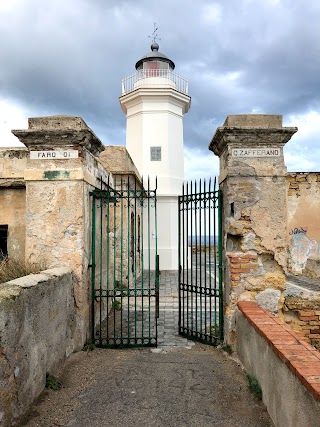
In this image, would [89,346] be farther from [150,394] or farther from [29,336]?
[29,336]

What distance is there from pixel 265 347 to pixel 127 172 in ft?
30.7

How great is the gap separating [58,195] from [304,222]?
9.74 m

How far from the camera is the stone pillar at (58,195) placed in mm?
5148

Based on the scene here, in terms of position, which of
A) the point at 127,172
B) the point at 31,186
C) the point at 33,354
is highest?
the point at 127,172

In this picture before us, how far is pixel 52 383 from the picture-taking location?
3959 millimetres

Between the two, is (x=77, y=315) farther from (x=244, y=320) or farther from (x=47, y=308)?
(x=244, y=320)

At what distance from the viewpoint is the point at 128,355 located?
17.2 feet

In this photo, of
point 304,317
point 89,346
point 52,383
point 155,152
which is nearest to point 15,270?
point 52,383

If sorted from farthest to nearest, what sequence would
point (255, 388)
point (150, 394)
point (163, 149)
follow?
point (163, 149) → point (150, 394) → point (255, 388)

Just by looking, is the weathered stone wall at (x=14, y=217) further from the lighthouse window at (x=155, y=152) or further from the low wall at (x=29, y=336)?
the lighthouse window at (x=155, y=152)

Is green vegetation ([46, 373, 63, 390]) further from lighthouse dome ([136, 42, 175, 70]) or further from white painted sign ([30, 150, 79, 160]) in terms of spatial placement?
lighthouse dome ([136, 42, 175, 70])

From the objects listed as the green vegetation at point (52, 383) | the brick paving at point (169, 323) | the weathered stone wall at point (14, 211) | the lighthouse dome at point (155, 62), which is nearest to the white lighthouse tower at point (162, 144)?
the lighthouse dome at point (155, 62)

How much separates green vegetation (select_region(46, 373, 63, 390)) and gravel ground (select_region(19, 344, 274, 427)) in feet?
0.19

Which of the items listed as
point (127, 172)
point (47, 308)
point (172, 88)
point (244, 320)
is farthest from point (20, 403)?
point (172, 88)
